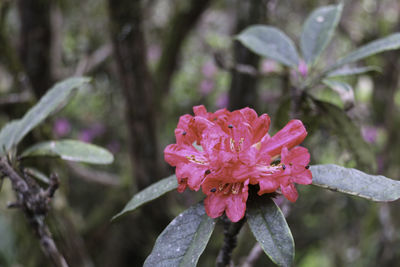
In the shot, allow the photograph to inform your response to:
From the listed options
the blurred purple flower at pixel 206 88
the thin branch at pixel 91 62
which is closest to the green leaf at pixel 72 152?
the thin branch at pixel 91 62

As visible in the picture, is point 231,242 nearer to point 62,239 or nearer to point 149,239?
point 62,239

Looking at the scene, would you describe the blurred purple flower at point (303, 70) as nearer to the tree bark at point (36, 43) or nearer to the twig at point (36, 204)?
the twig at point (36, 204)

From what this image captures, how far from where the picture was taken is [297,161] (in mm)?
602

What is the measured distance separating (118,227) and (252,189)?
2.02 metres

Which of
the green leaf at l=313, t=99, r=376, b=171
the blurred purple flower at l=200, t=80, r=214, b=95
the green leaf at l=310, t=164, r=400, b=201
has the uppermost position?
the green leaf at l=310, t=164, r=400, b=201

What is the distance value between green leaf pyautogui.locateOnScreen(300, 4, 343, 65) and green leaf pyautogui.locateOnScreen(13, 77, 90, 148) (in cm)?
57

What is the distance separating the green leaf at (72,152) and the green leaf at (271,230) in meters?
0.34

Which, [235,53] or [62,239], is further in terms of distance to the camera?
[235,53]

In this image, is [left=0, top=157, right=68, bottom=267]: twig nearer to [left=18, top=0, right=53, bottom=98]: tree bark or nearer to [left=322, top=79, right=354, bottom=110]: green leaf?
[left=322, top=79, right=354, bottom=110]: green leaf

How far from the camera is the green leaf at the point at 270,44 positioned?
98 centimetres

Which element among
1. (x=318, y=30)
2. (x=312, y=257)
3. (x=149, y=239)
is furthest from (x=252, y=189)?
(x=312, y=257)

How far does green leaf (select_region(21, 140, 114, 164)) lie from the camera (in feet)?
2.59

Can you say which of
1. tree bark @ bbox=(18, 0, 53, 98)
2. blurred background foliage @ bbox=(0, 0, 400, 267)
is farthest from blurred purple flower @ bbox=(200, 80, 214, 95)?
tree bark @ bbox=(18, 0, 53, 98)

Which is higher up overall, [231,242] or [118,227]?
[231,242]
